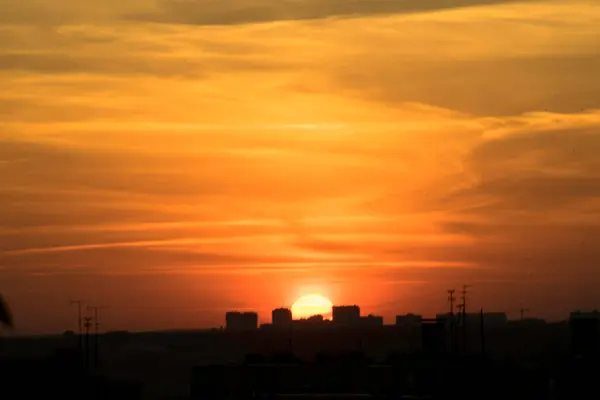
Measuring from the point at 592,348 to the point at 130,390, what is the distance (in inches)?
1396

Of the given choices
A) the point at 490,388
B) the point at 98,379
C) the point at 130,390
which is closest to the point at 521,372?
the point at 490,388

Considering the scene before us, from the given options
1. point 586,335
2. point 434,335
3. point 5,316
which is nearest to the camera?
point 5,316

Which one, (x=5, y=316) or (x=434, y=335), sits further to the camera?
(x=434, y=335)

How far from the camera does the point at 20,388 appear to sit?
46.1 meters

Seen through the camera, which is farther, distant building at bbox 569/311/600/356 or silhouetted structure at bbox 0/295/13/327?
distant building at bbox 569/311/600/356

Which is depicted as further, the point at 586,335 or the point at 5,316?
the point at 586,335

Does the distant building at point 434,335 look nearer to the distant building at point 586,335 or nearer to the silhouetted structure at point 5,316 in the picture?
the distant building at point 586,335

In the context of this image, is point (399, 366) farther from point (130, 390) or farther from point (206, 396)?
point (130, 390)

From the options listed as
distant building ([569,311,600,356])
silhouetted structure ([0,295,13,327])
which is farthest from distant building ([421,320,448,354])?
silhouetted structure ([0,295,13,327])

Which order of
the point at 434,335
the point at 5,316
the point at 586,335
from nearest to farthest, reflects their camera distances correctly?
the point at 5,316, the point at 586,335, the point at 434,335

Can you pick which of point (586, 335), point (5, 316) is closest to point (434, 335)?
point (586, 335)

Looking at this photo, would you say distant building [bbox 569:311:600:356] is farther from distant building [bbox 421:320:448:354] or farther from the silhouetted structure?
the silhouetted structure

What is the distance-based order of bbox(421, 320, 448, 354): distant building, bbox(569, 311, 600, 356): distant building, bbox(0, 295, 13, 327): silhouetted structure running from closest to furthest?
bbox(0, 295, 13, 327): silhouetted structure
bbox(569, 311, 600, 356): distant building
bbox(421, 320, 448, 354): distant building

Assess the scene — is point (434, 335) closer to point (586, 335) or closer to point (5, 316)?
point (586, 335)
